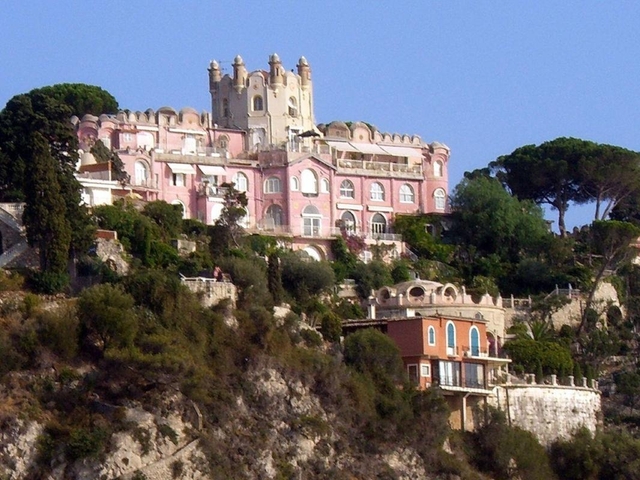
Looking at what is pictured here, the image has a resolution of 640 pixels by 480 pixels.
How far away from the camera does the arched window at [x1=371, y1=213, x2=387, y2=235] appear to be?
295 feet

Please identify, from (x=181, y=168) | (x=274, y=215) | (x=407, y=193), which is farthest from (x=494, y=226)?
(x=181, y=168)

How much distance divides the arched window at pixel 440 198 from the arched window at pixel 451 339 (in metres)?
18.9

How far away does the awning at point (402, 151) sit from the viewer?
92.9 meters

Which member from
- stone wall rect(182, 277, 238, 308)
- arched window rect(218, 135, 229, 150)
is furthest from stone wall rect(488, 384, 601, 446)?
arched window rect(218, 135, 229, 150)

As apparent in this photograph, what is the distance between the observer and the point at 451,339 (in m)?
74.0

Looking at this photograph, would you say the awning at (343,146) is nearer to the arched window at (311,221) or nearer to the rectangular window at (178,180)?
the arched window at (311,221)

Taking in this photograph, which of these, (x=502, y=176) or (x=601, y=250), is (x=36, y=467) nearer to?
(x=601, y=250)

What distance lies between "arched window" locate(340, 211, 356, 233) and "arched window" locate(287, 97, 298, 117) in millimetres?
5228

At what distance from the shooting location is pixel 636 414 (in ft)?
267

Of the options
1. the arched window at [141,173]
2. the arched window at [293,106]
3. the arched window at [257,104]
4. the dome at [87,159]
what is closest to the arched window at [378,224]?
the arched window at [293,106]

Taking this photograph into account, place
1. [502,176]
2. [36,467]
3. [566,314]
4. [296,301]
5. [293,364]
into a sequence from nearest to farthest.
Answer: [36,467], [293,364], [296,301], [566,314], [502,176]

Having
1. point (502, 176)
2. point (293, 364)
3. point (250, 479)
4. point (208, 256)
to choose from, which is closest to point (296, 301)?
point (208, 256)

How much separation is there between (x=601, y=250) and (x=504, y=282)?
179 inches

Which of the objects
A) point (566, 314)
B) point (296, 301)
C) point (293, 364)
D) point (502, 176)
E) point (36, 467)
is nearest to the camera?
point (36, 467)
